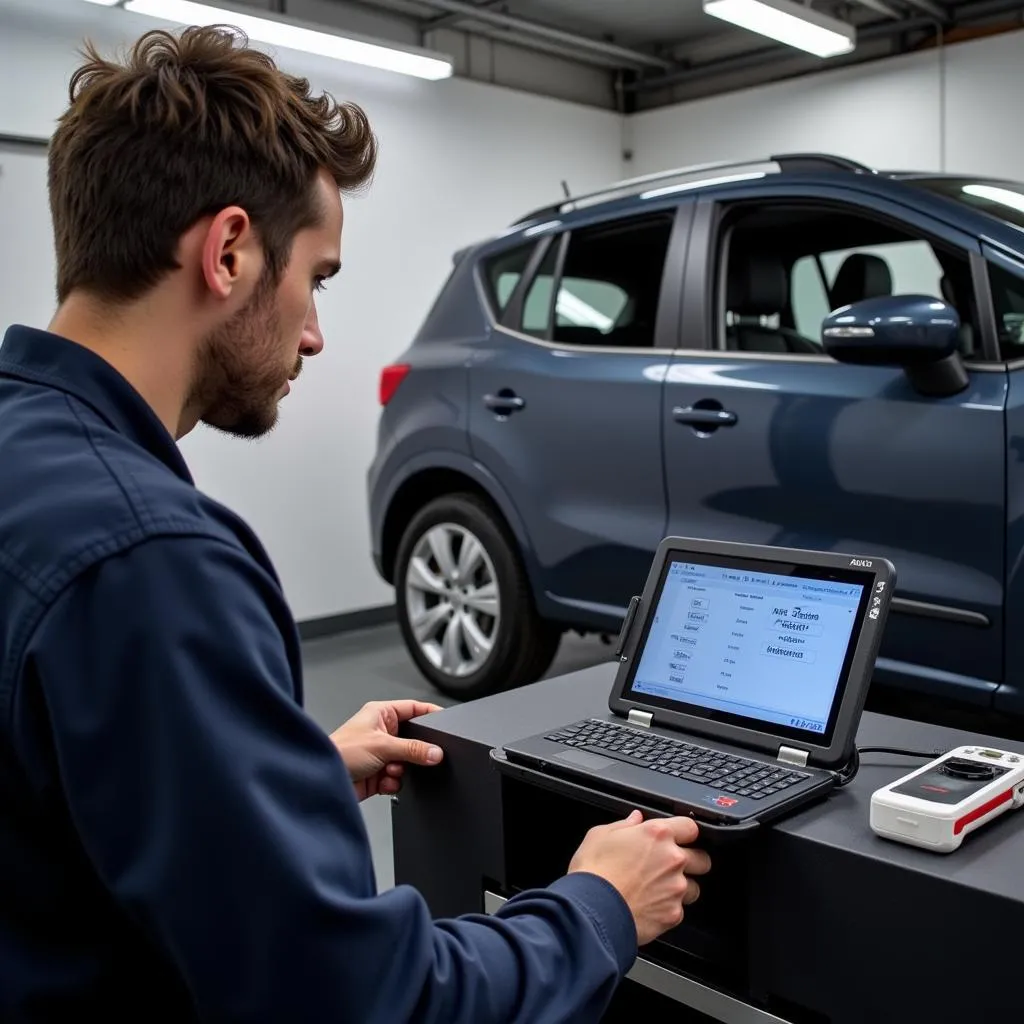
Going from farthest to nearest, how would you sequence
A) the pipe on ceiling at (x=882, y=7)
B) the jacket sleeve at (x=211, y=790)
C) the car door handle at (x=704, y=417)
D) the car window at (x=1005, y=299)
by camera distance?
the pipe on ceiling at (x=882, y=7)
the car door handle at (x=704, y=417)
the car window at (x=1005, y=299)
the jacket sleeve at (x=211, y=790)

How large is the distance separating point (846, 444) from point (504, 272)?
1.46 meters

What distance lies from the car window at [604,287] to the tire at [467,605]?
2.03ft

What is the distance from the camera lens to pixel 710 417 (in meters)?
2.93

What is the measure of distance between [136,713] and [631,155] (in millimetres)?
6441

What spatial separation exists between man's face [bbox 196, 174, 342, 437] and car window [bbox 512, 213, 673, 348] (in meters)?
2.38

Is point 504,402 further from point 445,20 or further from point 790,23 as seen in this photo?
point 445,20

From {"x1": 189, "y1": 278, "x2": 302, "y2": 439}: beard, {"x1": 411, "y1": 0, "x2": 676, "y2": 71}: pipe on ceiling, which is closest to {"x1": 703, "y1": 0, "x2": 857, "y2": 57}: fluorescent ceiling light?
{"x1": 411, "y1": 0, "x2": 676, "y2": 71}: pipe on ceiling

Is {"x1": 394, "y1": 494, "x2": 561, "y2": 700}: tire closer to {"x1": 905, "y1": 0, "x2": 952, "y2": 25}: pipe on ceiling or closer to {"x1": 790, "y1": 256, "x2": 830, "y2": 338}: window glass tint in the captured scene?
{"x1": 790, "y1": 256, "x2": 830, "y2": 338}: window glass tint

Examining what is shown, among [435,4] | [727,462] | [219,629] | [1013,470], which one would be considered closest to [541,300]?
[727,462]

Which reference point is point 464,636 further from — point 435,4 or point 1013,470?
point 435,4

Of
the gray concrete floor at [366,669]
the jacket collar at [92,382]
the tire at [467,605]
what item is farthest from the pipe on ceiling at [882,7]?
the jacket collar at [92,382]

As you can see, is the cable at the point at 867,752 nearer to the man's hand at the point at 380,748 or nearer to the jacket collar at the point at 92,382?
the man's hand at the point at 380,748

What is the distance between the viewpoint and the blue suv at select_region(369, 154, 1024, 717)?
2482 mm

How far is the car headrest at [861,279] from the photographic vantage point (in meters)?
3.52
